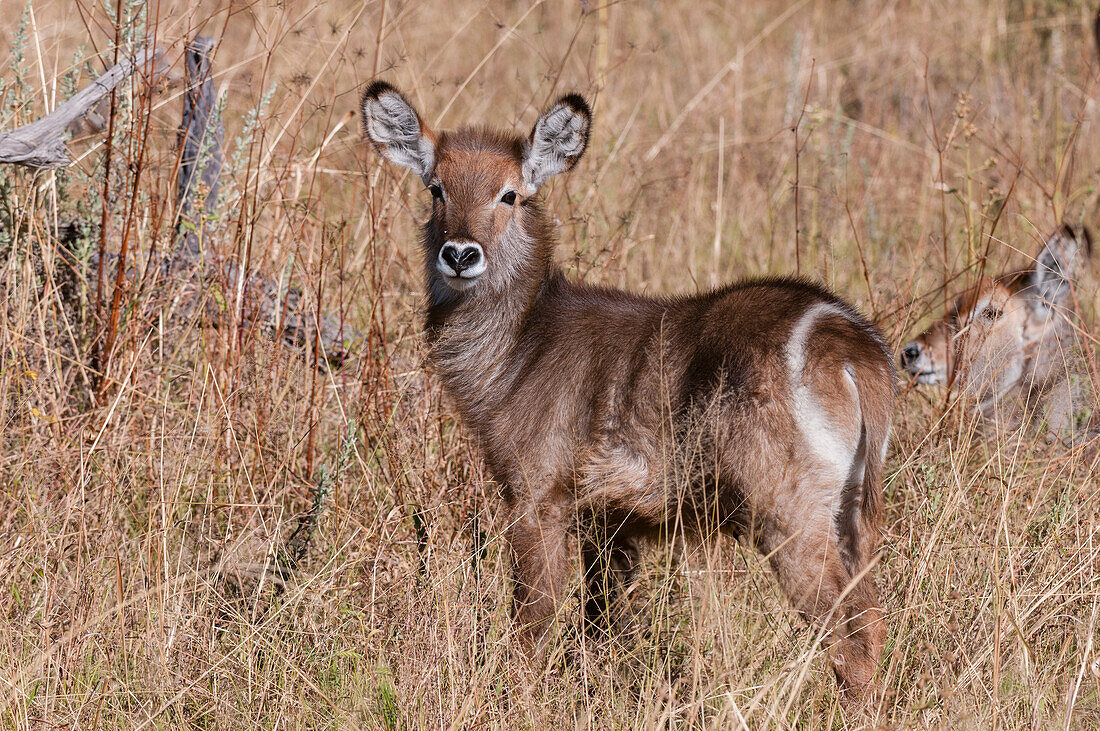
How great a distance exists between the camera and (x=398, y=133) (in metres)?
4.09

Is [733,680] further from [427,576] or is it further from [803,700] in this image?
[427,576]

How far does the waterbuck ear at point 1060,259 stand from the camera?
4.54 meters

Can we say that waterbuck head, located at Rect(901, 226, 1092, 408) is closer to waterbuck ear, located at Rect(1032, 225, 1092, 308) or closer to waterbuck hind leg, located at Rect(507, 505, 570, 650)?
waterbuck ear, located at Rect(1032, 225, 1092, 308)

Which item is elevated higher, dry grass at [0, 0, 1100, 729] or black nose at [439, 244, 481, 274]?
black nose at [439, 244, 481, 274]

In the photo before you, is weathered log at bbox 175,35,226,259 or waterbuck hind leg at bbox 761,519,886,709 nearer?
waterbuck hind leg at bbox 761,519,886,709

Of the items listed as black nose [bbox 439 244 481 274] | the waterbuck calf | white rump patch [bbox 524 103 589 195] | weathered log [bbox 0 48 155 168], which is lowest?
the waterbuck calf

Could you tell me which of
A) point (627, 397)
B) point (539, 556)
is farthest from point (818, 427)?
point (539, 556)

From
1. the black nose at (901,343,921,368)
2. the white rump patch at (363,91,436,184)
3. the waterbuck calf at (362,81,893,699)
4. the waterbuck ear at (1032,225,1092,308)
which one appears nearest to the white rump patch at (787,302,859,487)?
the waterbuck calf at (362,81,893,699)

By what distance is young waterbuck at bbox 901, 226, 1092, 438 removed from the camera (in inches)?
177

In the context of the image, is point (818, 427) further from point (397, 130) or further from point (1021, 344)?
point (1021, 344)

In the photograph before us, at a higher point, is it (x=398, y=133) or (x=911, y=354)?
(x=398, y=133)

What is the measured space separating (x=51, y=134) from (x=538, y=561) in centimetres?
230

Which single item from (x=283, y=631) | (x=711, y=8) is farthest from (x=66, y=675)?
(x=711, y=8)

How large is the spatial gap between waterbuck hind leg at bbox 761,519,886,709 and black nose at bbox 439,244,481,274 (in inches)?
54.1
